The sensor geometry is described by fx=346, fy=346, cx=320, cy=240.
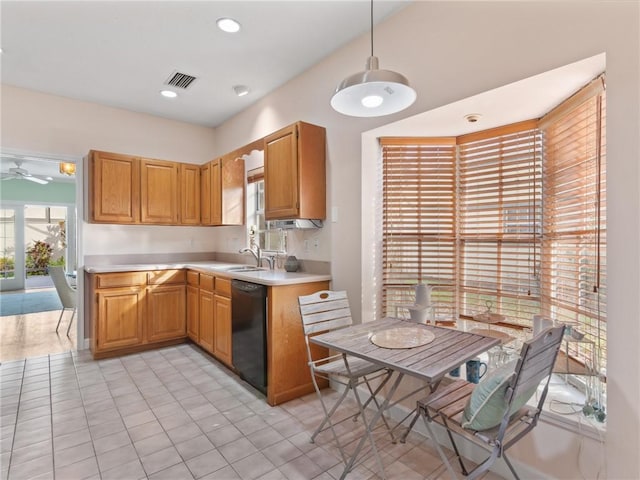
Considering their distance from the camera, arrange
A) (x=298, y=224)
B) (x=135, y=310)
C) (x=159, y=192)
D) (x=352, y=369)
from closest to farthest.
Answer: (x=352, y=369) < (x=298, y=224) < (x=135, y=310) < (x=159, y=192)

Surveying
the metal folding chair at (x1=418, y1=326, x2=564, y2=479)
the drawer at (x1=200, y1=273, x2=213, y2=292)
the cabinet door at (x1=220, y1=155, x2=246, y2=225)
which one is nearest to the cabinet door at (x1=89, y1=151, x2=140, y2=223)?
the cabinet door at (x1=220, y1=155, x2=246, y2=225)

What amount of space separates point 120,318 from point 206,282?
1014mm

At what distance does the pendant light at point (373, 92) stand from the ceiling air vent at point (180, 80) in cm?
237

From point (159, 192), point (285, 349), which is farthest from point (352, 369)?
point (159, 192)

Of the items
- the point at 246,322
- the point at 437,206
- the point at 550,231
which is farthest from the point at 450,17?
the point at 246,322

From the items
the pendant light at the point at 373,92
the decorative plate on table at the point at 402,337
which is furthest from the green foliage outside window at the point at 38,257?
the pendant light at the point at 373,92

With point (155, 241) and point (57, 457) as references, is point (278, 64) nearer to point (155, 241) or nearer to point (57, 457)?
point (155, 241)

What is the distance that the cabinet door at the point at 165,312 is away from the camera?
393cm

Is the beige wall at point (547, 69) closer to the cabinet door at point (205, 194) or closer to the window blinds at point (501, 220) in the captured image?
the window blinds at point (501, 220)

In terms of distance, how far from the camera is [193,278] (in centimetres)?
400

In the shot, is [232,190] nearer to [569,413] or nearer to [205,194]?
[205,194]

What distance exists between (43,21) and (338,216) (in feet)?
8.65

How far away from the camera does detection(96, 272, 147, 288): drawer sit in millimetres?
3613

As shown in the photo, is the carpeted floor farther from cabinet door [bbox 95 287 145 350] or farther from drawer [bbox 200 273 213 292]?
drawer [bbox 200 273 213 292]
